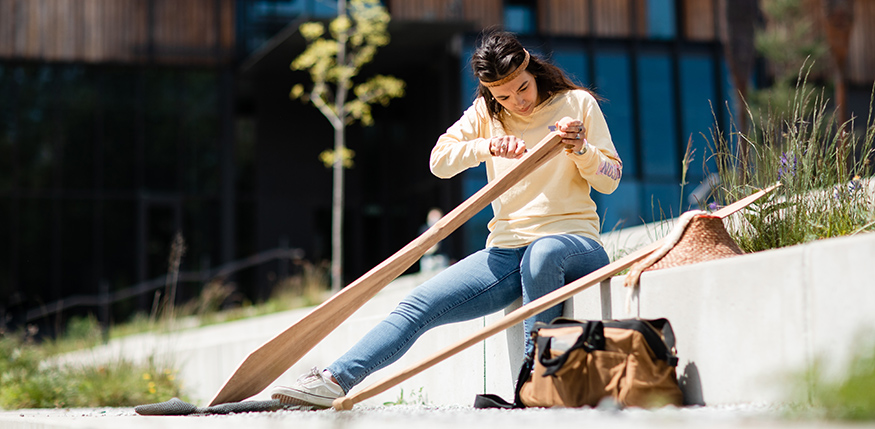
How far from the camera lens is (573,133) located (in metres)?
2.89

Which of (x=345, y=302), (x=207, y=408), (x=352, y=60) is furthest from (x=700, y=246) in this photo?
(x=352, y=60)

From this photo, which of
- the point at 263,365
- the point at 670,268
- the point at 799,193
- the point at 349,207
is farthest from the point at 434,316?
the point at 349,207

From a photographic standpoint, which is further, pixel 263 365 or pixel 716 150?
pixel 716 150

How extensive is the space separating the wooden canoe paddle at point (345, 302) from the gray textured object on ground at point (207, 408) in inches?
3.8

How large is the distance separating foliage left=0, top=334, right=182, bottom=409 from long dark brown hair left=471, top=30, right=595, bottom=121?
3.20 metres

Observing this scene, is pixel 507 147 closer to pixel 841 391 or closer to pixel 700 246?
pixel 700 246

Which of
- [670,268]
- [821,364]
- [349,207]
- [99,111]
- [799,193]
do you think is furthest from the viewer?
[349,207]

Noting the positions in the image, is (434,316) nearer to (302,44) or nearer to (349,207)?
(302,44)

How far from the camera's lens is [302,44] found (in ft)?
47.0

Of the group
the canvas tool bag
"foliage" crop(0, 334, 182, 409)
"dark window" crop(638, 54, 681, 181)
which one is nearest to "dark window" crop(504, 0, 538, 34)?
"dark window" crop(638, 54, 681, 181)

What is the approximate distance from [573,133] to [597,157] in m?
0.15

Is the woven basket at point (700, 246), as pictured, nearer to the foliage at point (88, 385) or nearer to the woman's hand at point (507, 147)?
the woman's hand at point (507, 147)

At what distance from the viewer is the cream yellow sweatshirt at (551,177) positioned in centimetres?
309

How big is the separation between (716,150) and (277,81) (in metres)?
13.9
